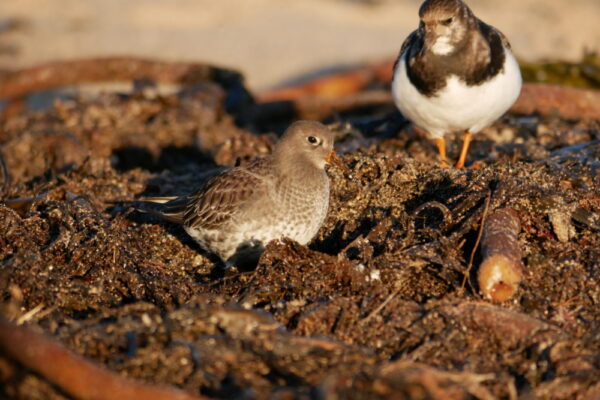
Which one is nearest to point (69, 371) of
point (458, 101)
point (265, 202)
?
point (265, 202)

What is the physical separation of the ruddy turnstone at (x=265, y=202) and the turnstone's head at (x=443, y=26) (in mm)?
1034

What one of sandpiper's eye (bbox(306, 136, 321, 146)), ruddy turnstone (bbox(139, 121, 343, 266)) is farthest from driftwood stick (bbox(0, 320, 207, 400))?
sandpiper's eye (bbox(306, 136, 321, 146))

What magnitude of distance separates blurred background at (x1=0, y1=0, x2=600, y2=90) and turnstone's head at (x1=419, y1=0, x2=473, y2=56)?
506 centimetres

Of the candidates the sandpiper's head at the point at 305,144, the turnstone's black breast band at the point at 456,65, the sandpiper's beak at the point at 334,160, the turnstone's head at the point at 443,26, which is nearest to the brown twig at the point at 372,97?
the turnstone's black breast band at the point at 456,65

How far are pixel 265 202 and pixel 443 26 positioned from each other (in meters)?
1.67

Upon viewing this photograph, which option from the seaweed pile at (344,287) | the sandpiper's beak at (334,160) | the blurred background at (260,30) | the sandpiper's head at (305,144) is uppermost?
the sandpiper's head at (305,144)

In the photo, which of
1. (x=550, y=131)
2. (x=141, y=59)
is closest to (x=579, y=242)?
(x=550, y=131)

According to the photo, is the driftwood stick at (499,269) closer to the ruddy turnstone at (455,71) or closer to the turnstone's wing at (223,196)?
the turnstone's wing at (223,196)

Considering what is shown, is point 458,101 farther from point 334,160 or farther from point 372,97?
point 372,97

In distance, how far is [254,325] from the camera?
9.30ft

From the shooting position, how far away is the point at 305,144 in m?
3.98

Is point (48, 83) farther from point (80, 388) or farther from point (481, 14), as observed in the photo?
point (481, 14)

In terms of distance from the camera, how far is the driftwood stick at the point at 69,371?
7.61 feet

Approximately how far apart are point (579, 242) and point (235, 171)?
180 cm
